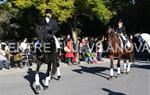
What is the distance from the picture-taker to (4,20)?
37062 millimetres

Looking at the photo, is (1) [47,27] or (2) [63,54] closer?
(1) [47,27]

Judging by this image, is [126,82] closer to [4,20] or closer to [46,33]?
[46,33]

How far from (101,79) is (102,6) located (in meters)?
15.4

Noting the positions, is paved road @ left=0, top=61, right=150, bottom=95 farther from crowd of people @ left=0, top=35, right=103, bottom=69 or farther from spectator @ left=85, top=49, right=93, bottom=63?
spectator @ left=85, top=49, right=93, bottom=63

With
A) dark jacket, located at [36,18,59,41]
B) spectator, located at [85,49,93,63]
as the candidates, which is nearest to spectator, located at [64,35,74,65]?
spectator, located at [85,49,93,63]

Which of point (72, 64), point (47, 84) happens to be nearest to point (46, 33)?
point (47, 84)

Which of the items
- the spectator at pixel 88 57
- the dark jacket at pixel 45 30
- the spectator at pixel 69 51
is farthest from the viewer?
the spectator at pixel 88 57

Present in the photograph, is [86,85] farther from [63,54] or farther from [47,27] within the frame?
[63,54]

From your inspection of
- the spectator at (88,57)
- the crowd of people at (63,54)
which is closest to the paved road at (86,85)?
the crowd of people at (63,54)

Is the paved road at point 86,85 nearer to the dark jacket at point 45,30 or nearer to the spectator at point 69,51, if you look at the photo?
the dark jacket at point 45,30

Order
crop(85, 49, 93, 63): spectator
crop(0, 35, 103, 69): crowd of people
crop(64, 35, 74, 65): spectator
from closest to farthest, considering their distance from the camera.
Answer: crop(0, 35, 103, 69): crowd of people, crop(64, 35, 74, 65): spectator, crop(85, 49, 93, 63): spectator

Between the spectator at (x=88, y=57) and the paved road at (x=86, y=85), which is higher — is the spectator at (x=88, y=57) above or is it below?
above

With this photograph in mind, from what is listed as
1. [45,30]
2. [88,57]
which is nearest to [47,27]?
[45,30]

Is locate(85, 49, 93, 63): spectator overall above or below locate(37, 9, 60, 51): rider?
below
